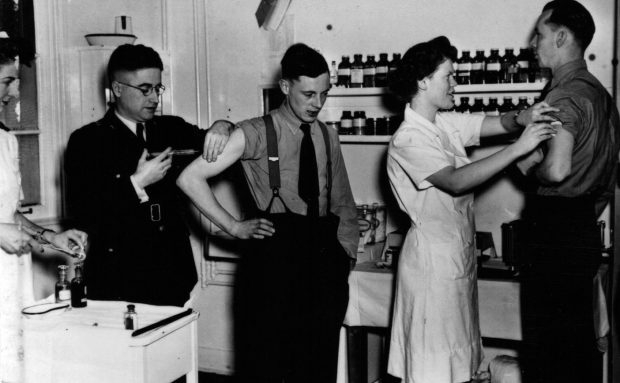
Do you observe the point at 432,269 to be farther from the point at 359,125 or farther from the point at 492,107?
the point at 359,125

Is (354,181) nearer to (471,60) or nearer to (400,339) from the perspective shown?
(471,60)

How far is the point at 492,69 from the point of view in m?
4.20

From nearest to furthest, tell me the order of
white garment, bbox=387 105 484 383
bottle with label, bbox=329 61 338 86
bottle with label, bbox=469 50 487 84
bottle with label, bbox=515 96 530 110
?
white garment, bbox=387 105 484 383 < bottle with label, bbox=515 96 530 110 < bottle with label, bbox=469 50 487 84 < bottle with label, bbox=329 61 338 86

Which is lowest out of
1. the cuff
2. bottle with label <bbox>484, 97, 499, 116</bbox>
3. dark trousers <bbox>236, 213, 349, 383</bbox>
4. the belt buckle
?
dark trousers <bbox>236, 213, 349, 383</bbox>

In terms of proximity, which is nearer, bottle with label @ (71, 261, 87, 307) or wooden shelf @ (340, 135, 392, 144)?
bottle with label @ (71, 261, 87, 307)

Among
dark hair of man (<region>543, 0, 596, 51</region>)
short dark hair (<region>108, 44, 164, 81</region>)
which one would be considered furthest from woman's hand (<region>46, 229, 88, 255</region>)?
dark hair of man (<region>543, 0, 596, 51</region>)

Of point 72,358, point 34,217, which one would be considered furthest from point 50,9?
point 72,358

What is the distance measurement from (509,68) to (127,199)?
2.32m

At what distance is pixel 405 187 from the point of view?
3254mm

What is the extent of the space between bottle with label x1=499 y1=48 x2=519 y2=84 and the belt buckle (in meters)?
2.15

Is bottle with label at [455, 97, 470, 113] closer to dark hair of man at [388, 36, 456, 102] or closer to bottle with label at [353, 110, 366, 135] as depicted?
bottle with label at [353, 110, 366, 135]

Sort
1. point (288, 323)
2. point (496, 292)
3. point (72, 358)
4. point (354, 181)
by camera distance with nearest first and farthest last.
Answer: point (72, 358), point (288, 323), point (496, 292), point (354, 181)

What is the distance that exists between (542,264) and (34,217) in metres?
2.99

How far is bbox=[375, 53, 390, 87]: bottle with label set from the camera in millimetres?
4473
